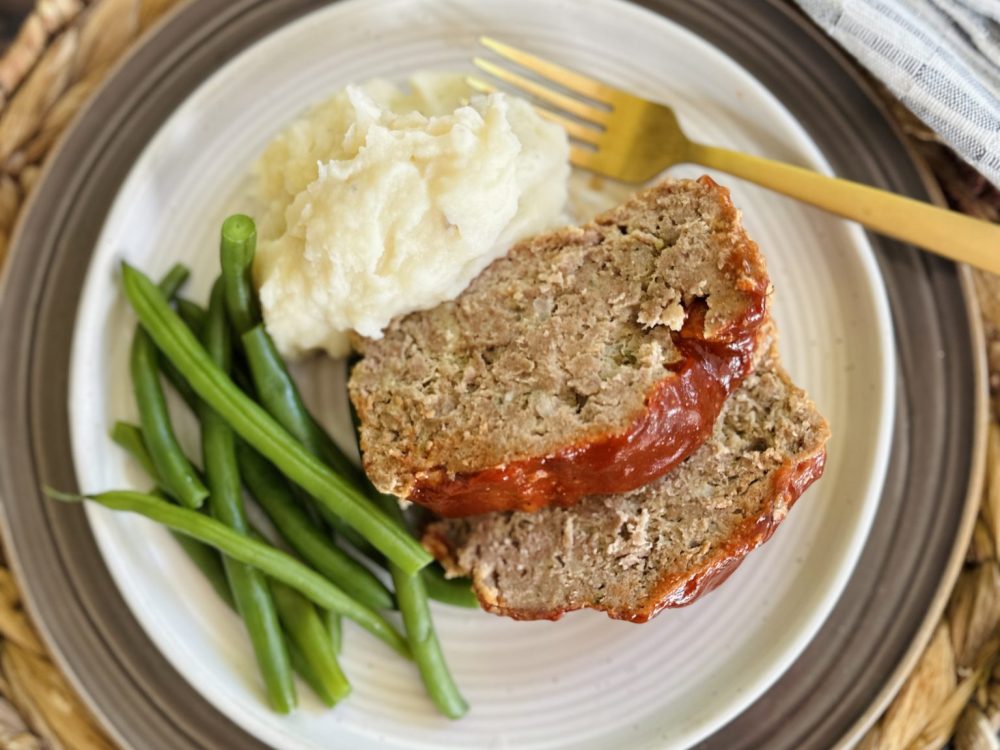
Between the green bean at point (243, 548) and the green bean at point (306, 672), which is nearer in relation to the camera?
the green bean at point (243, 548)

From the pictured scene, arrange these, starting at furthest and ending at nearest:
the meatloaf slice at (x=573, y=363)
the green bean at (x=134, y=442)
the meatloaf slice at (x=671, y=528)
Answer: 1. the green bean at (x=134, y=442)
2. the meatloaf slice at (x=671, y=528)
3. the meatloaf slice at (x=573, y=363)

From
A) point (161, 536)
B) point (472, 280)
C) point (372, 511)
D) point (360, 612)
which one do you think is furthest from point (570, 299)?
point (161, 536)

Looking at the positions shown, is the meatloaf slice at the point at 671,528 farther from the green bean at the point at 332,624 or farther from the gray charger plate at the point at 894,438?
the gray charger plate at the point at 894,438

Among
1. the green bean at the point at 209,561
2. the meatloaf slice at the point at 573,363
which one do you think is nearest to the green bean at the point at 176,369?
the green bean at the point at 209,561

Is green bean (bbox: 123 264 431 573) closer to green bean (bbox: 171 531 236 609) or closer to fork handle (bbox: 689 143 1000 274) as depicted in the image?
green bean (bbox: 171 531 236 609)

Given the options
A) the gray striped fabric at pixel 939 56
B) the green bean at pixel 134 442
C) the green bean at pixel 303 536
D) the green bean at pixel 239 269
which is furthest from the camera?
the green bean at pixel 134 442

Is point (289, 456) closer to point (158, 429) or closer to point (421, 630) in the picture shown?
point (158, 429)

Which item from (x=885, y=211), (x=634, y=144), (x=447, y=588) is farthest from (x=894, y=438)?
(x=447, y=588)

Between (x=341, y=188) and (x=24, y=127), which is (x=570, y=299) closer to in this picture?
(x=341, y=188)
